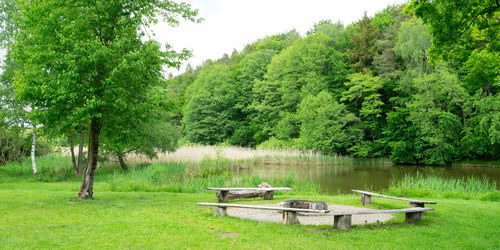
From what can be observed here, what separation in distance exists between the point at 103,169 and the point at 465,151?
28222mm

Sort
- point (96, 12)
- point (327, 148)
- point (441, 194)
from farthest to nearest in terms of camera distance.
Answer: point (327, 148), point (441, 194), point (96, 12)

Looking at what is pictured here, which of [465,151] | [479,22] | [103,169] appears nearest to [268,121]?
[465,151]

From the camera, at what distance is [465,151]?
27.7 metres

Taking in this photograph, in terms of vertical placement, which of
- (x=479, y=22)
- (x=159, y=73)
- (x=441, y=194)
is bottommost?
(x=441, y=194)

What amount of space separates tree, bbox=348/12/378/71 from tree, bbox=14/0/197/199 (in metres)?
30.6

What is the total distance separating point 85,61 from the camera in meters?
7.86

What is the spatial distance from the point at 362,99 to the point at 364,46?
5.81 meters

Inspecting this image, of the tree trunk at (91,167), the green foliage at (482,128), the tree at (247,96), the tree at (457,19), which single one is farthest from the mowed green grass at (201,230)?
A: the tree at (247,96)

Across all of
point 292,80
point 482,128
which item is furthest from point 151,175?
point 292,80

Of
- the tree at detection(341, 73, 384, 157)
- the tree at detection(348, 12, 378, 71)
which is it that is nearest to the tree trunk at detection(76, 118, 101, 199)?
the tree at detection(341, 73, 384, 157)

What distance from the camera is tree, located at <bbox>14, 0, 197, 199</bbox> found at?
792 cm

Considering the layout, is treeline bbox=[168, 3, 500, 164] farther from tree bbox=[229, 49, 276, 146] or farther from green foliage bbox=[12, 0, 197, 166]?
green foliage bbox=[12, 0, 197, 166]

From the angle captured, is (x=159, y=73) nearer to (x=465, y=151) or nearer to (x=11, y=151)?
(x=11, y=151)

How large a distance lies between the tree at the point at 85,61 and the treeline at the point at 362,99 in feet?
22.4
